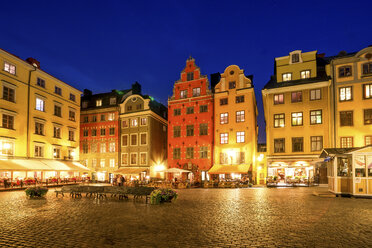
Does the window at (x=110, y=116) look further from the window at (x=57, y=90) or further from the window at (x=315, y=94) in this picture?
the window at (x=315, y=94)

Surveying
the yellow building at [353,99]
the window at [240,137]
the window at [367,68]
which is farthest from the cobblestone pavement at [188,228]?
the window at [240,137]

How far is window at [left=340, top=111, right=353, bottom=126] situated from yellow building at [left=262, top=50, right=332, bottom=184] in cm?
115

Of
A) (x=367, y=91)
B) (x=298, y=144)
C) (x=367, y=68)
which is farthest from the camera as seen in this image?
(x=298, y=144)

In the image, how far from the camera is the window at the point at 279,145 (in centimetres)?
3266

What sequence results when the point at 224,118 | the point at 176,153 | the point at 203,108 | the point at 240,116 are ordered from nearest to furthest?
1. the point at 240,116
2. the point at 224,118
3. the point at 203,108
4. the point at 176,153

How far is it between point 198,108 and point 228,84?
16.9 feet

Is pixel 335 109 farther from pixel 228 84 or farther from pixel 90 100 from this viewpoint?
pixel 90 100

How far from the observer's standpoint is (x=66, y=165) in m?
36.8

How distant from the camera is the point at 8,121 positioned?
30.7 m

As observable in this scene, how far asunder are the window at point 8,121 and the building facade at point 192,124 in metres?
19.1

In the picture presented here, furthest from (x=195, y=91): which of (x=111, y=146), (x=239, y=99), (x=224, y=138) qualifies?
(x=111, y=146)

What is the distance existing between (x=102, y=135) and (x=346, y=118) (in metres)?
33.5

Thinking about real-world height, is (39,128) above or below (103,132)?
below

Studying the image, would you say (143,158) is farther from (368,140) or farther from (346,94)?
(368,140)
